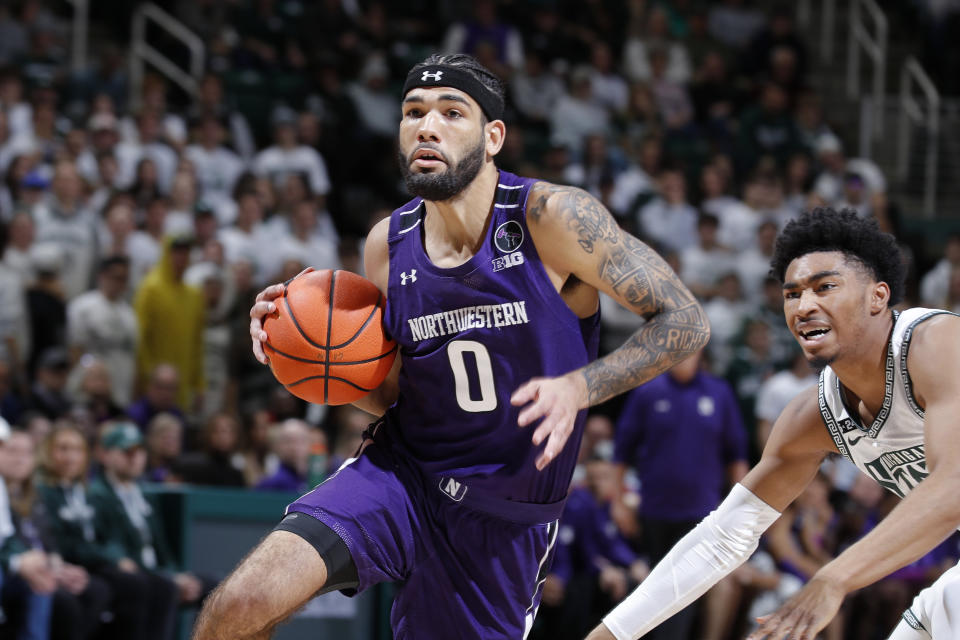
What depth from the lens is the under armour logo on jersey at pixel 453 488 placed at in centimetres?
424

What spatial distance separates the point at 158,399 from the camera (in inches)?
342

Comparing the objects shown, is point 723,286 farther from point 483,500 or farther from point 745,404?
Answer: point 483,500

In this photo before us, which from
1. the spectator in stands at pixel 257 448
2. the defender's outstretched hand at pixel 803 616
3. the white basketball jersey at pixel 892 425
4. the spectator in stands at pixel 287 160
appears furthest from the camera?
the spectator in stands at pixel 287 160

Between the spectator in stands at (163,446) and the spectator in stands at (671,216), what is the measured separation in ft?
16.3

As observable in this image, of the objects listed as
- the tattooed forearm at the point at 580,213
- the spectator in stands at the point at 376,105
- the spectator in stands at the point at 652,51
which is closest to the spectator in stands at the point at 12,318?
the spectator in stands at the point at 376,105

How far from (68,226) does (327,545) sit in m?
5.65

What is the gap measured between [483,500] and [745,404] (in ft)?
21.7

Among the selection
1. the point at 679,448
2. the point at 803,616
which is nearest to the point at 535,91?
the point at 679,448

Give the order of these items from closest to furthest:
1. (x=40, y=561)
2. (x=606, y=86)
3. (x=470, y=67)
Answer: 1. (x=470, y=67)
2. (x=40, y=561)
3. (x=606, y=86)

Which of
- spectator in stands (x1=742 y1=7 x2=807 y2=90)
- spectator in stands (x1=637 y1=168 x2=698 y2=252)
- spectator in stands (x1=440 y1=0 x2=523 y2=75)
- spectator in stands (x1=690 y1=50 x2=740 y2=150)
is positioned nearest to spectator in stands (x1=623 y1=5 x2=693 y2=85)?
spectator in stands (x1=690 y1=50 x2=740 y2=150)

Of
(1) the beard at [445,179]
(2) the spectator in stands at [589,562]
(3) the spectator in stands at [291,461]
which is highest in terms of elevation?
(1) the beard at [445,179]

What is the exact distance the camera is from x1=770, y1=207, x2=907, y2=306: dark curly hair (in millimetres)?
3910

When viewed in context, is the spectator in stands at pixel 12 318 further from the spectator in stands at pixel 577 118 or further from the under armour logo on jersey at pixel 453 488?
the spectator in stands at pixel 577 118

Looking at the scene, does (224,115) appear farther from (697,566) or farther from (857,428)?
(857,428)
